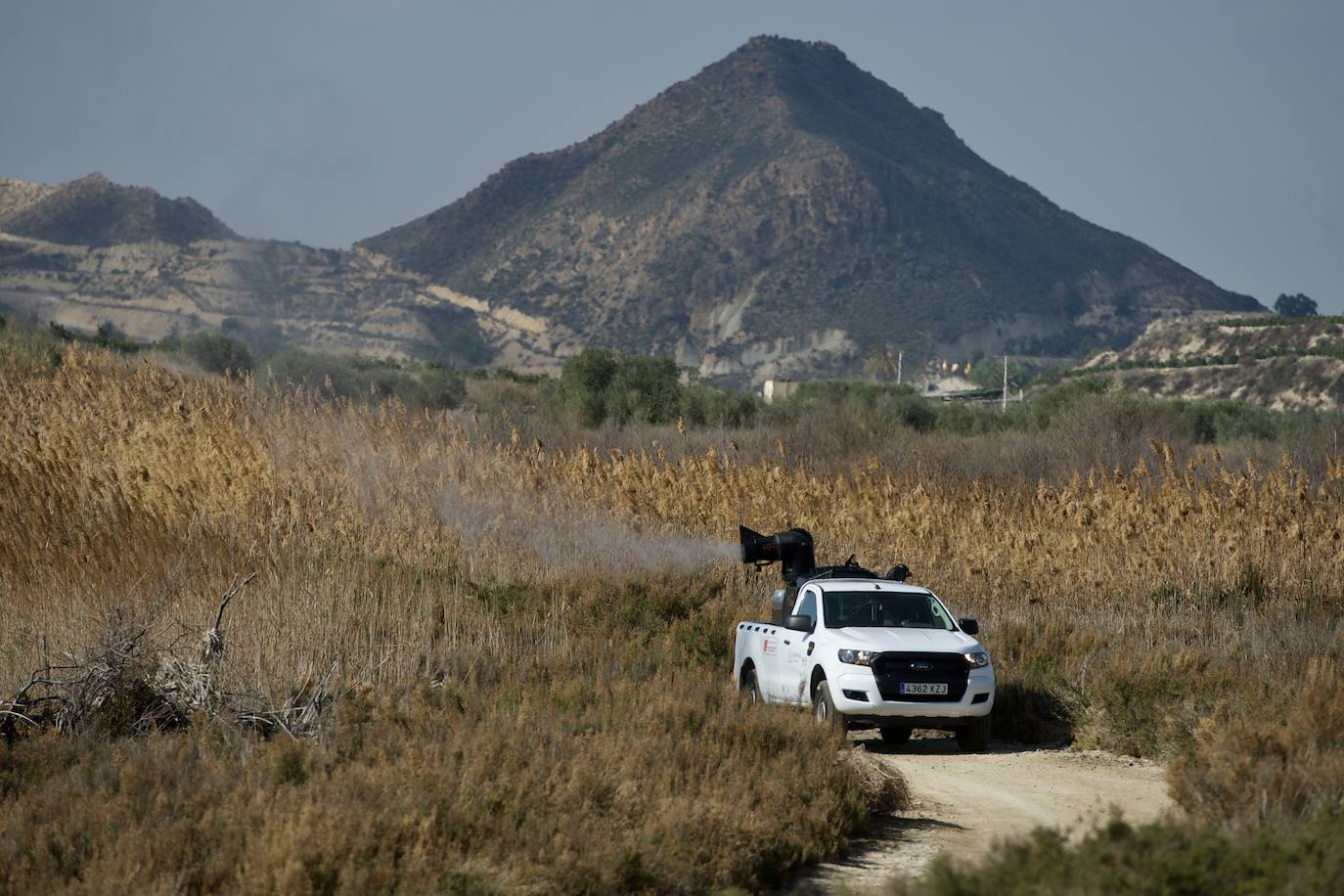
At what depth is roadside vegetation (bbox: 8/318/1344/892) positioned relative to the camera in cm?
857

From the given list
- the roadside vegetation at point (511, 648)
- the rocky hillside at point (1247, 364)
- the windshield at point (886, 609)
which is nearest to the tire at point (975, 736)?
the roadside vegetation at point (511, 648)

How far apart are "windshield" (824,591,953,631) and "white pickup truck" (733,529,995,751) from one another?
10mm

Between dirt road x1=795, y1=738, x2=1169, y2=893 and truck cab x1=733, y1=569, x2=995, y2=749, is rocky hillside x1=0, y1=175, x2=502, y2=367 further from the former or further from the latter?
dirt road x1=795, y1=738, x2=1169, y2=893

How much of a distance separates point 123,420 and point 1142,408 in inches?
1715

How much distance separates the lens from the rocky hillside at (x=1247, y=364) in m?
92.4

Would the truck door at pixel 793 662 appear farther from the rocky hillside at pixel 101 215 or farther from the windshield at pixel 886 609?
the rocky hillside at pixel 101 215

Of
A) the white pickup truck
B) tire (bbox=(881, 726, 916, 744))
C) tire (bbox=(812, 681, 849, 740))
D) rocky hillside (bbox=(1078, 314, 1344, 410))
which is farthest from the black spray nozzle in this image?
rocky hillside (bbox=(1078, 314, 1344, 410))

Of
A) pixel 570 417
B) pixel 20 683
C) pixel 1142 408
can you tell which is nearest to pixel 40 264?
pixel 570 417

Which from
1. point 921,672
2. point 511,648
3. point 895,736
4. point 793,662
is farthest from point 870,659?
point 511,648

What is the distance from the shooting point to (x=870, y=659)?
14508 millimetres

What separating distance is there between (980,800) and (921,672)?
8.56ft

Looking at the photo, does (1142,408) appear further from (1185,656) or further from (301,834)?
(301,834)

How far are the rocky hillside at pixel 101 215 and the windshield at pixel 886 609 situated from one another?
558ft

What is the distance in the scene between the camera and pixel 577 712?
11.8m
